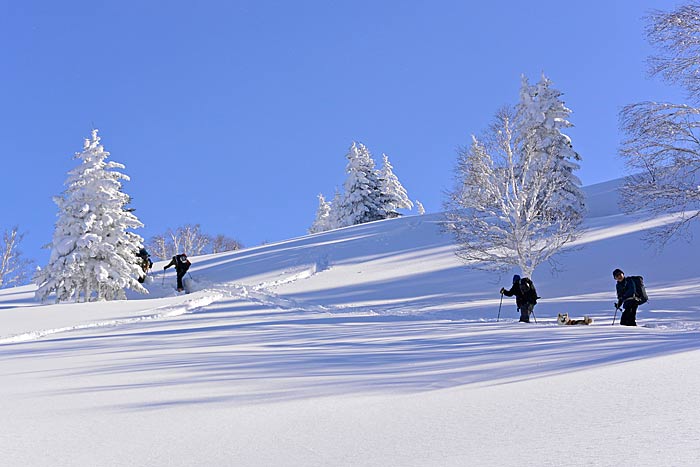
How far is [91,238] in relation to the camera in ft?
83.8

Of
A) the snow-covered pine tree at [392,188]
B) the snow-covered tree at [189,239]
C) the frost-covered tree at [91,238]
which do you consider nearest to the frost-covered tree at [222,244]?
the snow-covered tree at [189,239]

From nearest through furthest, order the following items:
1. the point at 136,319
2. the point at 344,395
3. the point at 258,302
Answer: the point at 344,395
the point at 136,319
the point at 258,302

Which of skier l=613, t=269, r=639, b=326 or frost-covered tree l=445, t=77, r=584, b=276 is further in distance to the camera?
frost-covered tree l=445, t=77, r=584, b=276

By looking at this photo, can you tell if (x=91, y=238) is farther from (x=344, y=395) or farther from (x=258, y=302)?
(x=344, y=395)

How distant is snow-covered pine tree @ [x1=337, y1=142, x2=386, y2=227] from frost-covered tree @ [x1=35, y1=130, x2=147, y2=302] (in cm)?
2564

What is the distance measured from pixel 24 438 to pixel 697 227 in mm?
28844

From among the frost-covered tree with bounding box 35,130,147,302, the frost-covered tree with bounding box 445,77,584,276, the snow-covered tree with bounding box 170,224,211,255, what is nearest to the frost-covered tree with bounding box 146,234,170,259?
the snow-covered tree with bounding box 170,224,211,255

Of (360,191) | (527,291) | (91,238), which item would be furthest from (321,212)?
(527,291)

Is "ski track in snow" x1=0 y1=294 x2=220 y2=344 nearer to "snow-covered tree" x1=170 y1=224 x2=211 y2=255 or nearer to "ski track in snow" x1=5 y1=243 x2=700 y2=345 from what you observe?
"ski track in snow" x1=5 y1=243 x2=700 y2=345

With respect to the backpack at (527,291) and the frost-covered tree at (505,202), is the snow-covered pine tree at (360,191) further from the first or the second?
the backpack at (527,291)

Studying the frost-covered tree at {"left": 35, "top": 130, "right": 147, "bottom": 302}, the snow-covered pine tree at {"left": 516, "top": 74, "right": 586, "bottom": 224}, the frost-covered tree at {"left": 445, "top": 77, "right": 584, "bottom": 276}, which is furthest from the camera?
the snow-covered pine tree at {"left": 516, "top": 74, "right": 586, "bottom": 224}

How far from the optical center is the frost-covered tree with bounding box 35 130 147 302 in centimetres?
2559

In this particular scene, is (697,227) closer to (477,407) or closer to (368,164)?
(477,407)

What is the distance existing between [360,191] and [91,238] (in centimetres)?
2859
